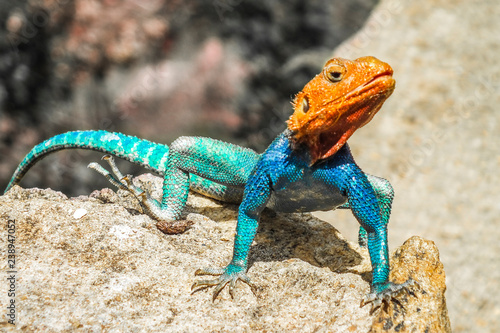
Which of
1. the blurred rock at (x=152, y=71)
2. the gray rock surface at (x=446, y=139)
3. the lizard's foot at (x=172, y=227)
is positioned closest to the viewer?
the lizard's foot at (x=172, y=227)

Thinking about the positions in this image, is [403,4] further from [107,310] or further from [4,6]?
[107,310]

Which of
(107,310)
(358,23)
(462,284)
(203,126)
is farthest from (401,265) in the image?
(358,23)

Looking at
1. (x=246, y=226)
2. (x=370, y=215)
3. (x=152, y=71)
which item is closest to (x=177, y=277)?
(x=246, y=226)

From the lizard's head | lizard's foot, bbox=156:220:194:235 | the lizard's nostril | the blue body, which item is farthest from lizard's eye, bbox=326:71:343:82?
lizard's foot, bbox=156:220:194:235

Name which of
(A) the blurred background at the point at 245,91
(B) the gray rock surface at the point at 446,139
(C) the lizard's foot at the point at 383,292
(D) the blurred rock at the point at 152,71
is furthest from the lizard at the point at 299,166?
(D) the blurred rock at the point at 152,71

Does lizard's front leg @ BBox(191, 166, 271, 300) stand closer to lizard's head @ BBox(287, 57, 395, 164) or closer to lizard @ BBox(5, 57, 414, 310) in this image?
lizard @ BBox(5, 57, 414, 310)

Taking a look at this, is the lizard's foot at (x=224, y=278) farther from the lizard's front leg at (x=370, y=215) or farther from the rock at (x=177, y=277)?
the lizard's front leg at (x=370, y=215)
